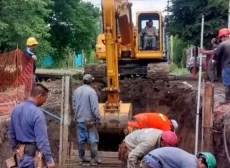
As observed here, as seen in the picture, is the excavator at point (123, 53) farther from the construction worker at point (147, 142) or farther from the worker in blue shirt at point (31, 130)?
the worker in blue shirt at point (31, 130)

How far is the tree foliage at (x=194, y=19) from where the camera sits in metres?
23.0

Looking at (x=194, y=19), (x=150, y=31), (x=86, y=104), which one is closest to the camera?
(x=86, y=104)

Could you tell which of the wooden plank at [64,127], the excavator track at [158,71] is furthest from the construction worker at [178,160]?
the excavator track at [158,71]

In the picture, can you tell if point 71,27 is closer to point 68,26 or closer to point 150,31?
point 68,26

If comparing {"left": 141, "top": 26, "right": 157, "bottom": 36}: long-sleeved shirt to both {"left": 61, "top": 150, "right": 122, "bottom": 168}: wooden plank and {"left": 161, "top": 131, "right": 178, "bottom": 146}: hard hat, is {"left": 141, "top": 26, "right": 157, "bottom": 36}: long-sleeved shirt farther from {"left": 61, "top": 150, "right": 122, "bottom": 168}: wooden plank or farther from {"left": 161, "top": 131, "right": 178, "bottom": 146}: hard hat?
{"left": 161, "top": 131, "right": 178, "bottom": 146}: hard hat

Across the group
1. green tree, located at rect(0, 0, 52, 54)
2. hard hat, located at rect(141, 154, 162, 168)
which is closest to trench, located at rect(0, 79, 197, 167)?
green tree, located at rect(0, 0, 52, 54)

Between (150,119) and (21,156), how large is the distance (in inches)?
103

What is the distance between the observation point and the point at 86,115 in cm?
1159

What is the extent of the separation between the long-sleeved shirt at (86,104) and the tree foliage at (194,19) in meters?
12.2

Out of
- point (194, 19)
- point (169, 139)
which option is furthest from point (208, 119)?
point (194, 19)

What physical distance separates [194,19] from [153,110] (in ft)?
23.9

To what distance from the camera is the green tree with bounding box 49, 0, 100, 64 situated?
3206cm

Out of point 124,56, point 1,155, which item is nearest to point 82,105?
point 1,155

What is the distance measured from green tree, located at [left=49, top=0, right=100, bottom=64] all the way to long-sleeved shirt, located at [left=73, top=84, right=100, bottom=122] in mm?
20480
